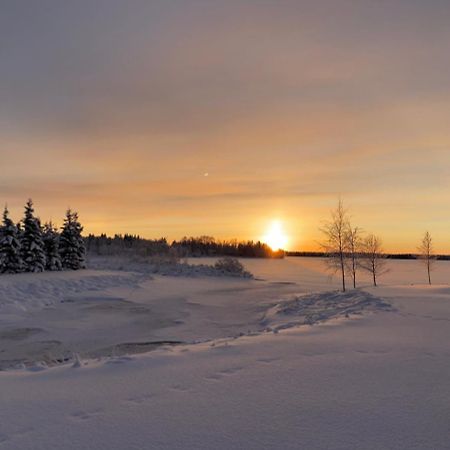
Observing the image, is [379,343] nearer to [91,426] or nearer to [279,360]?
[279,360]

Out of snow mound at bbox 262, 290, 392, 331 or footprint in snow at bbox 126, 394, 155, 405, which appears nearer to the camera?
footprint in snow at bbox 126, 394, 155, 405

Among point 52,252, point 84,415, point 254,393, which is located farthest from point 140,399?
point 52,252

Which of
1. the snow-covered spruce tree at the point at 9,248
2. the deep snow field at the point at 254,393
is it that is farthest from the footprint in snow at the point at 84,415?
the snow-covered spruce tree at the point at 9,248

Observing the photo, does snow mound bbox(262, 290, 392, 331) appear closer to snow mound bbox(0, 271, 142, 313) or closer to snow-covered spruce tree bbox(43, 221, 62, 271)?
snow mound bbox(0, 271, 142, 313)

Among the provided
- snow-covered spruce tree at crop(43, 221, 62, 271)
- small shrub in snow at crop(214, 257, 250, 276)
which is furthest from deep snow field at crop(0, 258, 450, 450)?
small shrub in snow at crop(214, 257, 250, 276)

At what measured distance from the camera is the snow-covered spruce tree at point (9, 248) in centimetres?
3275

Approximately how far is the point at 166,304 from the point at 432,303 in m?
13.6

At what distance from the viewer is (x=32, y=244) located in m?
34.8

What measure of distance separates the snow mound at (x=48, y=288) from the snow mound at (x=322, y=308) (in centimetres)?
1264

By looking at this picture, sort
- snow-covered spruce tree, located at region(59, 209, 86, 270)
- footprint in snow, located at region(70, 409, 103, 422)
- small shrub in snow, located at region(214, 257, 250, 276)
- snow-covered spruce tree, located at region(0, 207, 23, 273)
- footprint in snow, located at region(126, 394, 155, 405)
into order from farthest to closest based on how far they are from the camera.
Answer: small shrub in snow, located at region(214, 257, 250, 276)
snow-covered spruce tree, located at region(59, 209, 86, 270)
snow-covered spruce tree, located at region(0, 207, 23, 273)
footprint in snow, located at region(126, 394, 155, 405)
footprint in snow, located at region(70, 409, 103, 422)

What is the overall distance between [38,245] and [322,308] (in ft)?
94.6

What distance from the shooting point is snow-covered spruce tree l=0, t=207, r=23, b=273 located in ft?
107

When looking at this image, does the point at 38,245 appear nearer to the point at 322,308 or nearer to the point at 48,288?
the point at 48,288

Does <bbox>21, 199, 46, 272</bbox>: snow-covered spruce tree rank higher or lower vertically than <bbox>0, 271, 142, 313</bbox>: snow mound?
higher
